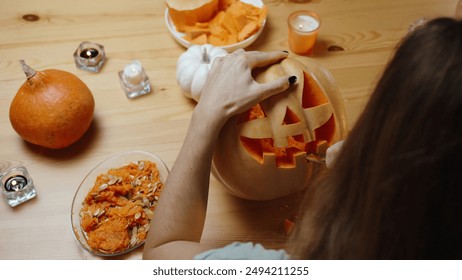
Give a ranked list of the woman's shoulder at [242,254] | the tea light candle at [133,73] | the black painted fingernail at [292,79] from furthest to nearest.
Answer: the tea light candle at [133,73] < the black painted fingernail at [292,79] < the woman's shoulder at [242,254]

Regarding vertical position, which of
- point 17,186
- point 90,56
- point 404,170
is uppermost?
point 404,170

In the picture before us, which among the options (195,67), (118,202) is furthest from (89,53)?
(118,202)

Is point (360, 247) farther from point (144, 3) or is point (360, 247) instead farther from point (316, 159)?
point (144, 3)

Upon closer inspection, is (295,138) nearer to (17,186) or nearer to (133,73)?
(133,73)

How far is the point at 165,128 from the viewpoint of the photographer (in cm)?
103

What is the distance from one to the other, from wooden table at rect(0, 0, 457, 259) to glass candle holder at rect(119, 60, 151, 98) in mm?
19

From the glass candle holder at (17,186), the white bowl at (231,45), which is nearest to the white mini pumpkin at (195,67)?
the white bowl at (231,45)

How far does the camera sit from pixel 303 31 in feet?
3.59

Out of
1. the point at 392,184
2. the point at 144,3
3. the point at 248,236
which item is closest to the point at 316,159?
the point at 248,236

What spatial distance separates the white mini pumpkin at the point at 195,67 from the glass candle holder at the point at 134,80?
9 centimetres

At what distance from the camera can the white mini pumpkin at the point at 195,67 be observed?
98 centimetres

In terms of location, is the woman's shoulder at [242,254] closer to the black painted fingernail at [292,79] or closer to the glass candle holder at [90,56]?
the black painted fingernail at [292,79]

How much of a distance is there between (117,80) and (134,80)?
0.26 feet

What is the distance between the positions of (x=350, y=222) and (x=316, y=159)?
28cm
